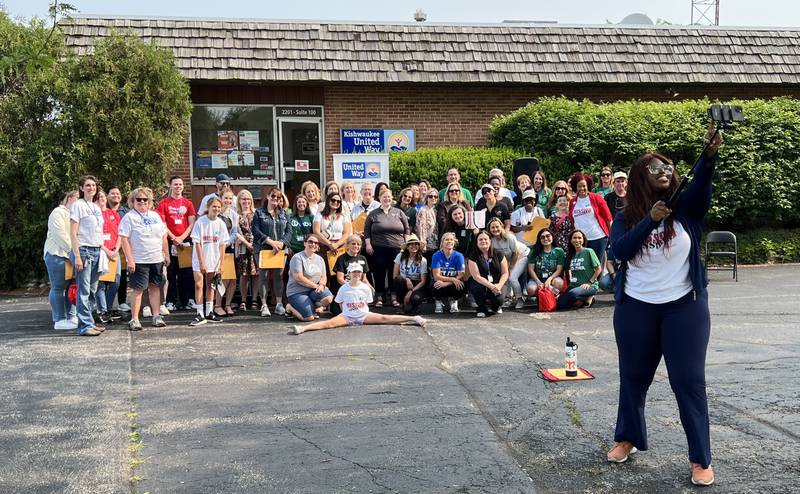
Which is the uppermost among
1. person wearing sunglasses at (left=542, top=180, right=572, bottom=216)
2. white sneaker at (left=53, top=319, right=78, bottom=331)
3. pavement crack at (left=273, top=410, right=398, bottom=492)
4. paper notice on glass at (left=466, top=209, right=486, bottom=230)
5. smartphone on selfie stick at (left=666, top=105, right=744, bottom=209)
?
smartphone on selfie stick at (left=666, top=105, right=744, bottom=209)

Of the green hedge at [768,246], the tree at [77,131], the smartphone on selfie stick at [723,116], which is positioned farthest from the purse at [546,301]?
the tree at [77,131]

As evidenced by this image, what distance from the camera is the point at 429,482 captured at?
4.79m

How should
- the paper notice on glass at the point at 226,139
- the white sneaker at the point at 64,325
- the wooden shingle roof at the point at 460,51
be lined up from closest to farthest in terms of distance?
the white sneaker at the point at 64,325 < the wooden shingle roof at the point at 460,51 < the paper notice on glass at the point at 226,139

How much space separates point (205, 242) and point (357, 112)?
25.0ft

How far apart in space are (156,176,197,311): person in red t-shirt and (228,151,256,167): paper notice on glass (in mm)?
5720

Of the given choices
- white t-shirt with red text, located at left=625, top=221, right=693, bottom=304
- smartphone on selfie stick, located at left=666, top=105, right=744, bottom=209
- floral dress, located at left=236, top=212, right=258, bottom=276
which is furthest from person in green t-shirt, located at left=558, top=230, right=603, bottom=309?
smartphone on selfie stick, located at left=666, top=105, right=744, bottom=209

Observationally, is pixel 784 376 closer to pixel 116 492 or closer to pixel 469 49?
pixel 116 492

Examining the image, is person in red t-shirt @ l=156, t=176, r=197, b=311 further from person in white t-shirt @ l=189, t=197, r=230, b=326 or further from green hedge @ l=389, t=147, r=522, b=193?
green hedge @ l=389, t=147, r=522, b=193

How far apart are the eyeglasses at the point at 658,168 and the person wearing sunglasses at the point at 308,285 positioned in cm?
620

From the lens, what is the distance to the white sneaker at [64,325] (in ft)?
32.0

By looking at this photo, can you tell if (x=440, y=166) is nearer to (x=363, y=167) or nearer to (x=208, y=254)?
(x=363, y=167)

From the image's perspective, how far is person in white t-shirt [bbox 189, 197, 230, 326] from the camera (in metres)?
10.3

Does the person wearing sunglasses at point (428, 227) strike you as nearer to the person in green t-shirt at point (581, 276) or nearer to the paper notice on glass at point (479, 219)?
the paper notice on glass at point (479, 219)

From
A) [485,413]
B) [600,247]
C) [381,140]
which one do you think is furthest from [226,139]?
[485,413]
